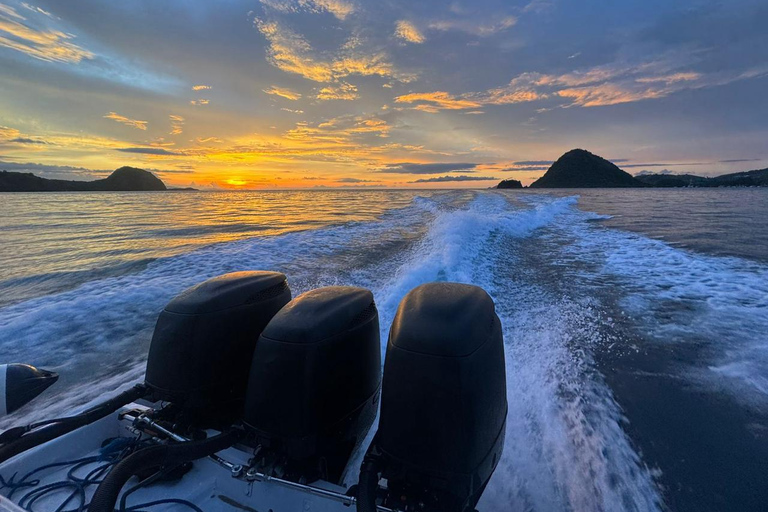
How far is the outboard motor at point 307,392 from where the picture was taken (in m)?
1.50

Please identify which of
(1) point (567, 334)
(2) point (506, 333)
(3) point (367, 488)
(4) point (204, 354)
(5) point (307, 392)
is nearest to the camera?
(3) point (367, 488)

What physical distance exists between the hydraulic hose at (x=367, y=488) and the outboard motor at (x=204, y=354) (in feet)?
2.92

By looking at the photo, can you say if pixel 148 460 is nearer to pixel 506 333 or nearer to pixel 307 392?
pixel 307 392

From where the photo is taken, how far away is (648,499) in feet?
5.94

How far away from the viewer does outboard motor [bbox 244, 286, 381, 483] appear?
4.92ft

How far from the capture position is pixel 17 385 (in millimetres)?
1630

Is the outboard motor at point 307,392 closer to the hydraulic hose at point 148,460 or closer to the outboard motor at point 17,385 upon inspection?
the hydraulic hose at point 148,460

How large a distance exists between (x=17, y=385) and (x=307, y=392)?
51.5 inches

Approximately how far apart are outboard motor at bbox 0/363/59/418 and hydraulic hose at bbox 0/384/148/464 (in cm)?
15

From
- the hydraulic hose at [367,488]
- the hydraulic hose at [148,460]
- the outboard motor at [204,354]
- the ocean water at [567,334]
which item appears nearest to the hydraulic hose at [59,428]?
the outboard motor at [204,354]

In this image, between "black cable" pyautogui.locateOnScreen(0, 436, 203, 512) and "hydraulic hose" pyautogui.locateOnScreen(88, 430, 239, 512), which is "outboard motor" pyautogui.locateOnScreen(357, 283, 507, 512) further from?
"black cable" pyautogui.locateOnScreen(0, 436, 203, 512)

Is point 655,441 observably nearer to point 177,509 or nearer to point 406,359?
point 406,359

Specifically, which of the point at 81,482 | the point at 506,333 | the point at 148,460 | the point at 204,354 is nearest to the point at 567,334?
the point at 506,333

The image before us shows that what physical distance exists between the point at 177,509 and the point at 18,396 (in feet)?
2.93
